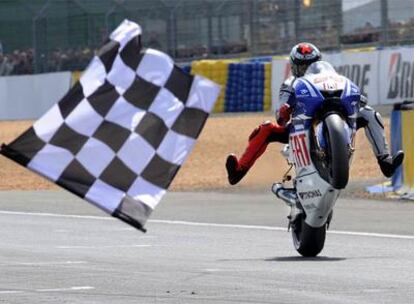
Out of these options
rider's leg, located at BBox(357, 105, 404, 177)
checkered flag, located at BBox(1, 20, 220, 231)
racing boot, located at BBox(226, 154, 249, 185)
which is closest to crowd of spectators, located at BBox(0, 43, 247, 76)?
rider's leg, located at BBox(357, 105, 404, 177)

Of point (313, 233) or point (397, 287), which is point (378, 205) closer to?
point (313, 233)

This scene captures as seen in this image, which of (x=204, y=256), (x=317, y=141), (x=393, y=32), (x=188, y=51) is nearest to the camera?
(x=317, y=141)

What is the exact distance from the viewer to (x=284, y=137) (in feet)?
36.3

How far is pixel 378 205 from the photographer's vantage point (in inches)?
672

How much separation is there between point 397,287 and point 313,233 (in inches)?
80.0

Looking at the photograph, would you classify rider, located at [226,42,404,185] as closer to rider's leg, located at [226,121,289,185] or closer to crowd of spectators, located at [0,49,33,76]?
rider's leg, located at [226,121,289,185]

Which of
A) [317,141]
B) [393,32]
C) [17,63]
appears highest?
[317,141]

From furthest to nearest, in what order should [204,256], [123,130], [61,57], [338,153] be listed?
[61,57]
[204,256]
[338,153]
[123,130]

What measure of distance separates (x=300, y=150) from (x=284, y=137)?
0.85 feet

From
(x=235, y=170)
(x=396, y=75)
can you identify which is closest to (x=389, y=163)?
(x=235, y=170)

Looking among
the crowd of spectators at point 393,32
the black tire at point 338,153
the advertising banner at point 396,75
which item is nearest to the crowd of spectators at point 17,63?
the crowd of spectators at point 393,32

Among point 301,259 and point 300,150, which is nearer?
point 300,150

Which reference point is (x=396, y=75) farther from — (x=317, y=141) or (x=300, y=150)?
(x=317, y=141)

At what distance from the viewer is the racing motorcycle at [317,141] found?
10602 mm
